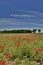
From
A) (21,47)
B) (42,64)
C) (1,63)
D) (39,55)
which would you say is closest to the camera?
(1,63)

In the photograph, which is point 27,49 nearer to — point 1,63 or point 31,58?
point 31,58

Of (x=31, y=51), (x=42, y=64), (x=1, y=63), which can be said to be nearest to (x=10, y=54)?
(x=31, y=51)

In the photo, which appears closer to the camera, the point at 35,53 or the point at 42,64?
the point at 42,64

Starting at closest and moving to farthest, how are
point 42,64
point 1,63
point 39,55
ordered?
point 1,63, point 42,64, point 39,55

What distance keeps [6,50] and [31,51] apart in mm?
874

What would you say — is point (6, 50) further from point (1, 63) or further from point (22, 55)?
point (1, 63)

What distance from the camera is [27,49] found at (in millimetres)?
7637

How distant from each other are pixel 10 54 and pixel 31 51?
2.09ft

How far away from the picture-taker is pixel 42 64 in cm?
687

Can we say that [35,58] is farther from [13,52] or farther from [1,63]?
[1,63]

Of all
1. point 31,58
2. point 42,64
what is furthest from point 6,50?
point 42,64

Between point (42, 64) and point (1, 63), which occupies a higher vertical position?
point (1, 63)

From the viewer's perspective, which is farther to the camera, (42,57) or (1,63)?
(42,57)

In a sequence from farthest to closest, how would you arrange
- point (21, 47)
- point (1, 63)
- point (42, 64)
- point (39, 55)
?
point (21, 47) < point (39, 55) < point (42, 64) < point (1, 63)
